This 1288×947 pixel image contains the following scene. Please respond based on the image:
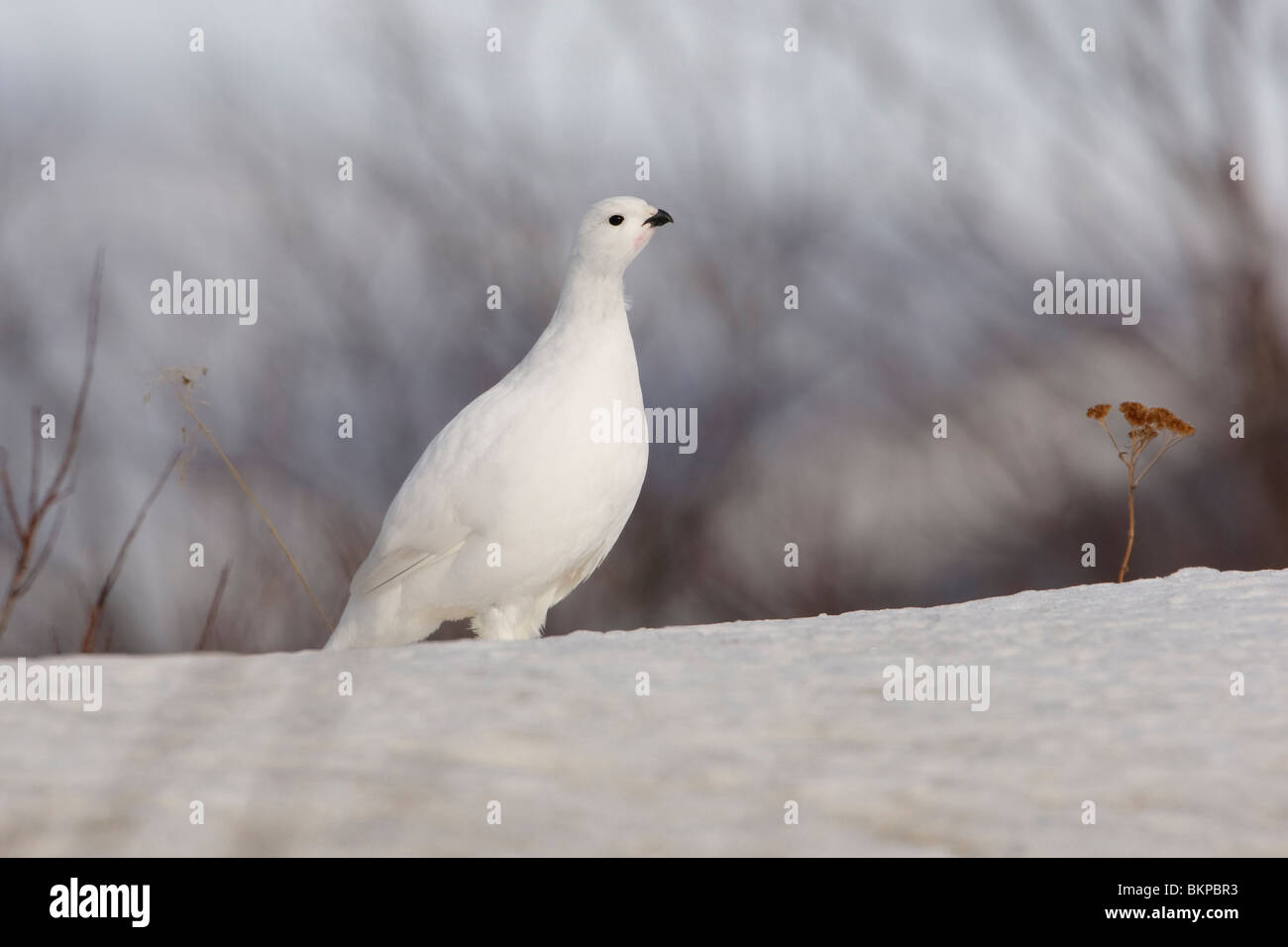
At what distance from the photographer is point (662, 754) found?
3.45 ft

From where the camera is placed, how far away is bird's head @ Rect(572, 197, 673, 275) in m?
3.13

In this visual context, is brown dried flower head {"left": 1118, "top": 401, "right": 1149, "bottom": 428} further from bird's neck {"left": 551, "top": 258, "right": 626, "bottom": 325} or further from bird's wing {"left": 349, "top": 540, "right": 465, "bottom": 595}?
bird's wing {"left": 349, "top": 540, "right": 465, "bottom": 595}

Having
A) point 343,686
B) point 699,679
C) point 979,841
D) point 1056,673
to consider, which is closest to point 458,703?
point 343,686

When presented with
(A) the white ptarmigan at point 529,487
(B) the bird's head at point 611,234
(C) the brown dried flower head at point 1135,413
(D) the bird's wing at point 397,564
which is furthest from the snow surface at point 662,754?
(B) the bird's head at point 611,234

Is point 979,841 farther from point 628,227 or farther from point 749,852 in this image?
point 628,227

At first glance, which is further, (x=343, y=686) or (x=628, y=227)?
(x=628, y=227)

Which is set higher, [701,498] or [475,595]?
[701,498]

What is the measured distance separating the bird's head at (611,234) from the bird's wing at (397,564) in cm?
81

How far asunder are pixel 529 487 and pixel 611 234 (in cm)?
75

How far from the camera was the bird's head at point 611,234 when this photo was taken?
3.13 m

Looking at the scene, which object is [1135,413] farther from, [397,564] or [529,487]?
[397,564]

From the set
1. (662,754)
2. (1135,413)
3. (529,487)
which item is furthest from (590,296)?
(662,754)

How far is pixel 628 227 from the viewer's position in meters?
3.15

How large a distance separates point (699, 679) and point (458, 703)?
0.26 metres
